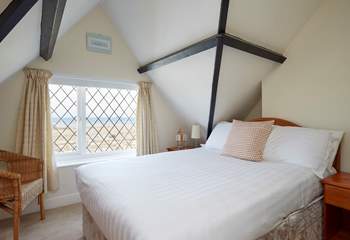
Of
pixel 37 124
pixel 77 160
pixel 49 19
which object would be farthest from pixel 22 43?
pixel 77 160

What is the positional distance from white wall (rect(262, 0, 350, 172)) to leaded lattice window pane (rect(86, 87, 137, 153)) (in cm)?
221

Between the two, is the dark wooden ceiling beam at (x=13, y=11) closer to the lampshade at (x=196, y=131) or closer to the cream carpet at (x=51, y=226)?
the cream carpet at (x=51, y=226)

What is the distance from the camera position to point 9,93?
2.35m

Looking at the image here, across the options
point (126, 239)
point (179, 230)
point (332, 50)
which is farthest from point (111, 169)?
point (332, 50)

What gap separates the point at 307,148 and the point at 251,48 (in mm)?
1150

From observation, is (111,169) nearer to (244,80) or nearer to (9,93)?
(9,93)

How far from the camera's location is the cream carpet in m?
1.98

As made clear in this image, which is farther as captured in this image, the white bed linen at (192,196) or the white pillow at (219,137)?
the white pillow at (219,137)

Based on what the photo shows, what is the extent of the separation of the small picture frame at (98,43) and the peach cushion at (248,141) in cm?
213

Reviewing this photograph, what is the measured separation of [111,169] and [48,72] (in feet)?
5.17

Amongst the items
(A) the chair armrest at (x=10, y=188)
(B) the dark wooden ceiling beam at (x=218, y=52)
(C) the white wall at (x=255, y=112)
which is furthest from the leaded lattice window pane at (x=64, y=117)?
(C) the white wall at (x=255, y=112)

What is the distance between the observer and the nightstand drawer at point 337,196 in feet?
5.25

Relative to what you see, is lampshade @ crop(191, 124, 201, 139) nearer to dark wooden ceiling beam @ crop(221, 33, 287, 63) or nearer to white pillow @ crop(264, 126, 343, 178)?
white pillow @ crop(264, 126, 343, 178)

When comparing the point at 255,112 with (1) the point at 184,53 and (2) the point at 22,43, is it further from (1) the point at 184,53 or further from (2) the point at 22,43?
(2) the point at 22,43
